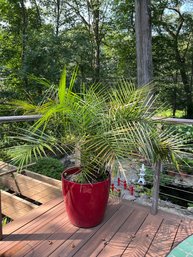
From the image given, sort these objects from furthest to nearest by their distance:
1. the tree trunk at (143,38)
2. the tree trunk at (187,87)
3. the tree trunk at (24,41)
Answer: the tree trunk at (187,87)
the tree trunk at (24,41)
the tree trunk at (143,38)

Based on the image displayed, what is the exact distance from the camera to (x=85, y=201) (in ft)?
6.13

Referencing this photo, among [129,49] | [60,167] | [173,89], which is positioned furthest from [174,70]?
[60,167]

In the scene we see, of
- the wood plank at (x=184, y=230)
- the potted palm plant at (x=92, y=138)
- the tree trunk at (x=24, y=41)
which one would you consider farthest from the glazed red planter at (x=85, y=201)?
the tree trunk at (x=24, y=41)

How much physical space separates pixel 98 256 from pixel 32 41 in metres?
6.05

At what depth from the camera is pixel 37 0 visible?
8.26 meters

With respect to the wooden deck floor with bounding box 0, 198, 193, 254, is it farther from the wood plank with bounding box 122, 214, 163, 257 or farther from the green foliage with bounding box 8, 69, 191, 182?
the green foliage with bounding box 8, 69, 191, 182

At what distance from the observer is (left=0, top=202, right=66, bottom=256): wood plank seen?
174 centimetres

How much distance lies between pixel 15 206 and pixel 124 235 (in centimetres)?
122

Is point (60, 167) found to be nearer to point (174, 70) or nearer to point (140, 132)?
point (140, 132)

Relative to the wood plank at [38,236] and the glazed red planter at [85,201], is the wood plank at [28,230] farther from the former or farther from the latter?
the glazed red planter at [85,201]

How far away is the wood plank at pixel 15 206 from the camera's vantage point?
236 centimetres

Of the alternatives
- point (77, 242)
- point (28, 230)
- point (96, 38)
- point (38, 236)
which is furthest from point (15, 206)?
point (96, 38)

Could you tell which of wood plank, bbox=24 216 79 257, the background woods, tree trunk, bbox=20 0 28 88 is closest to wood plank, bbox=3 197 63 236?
wood plank, bbox=24 216 79 257

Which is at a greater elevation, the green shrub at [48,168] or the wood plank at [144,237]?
the green shrub at [48,168]
